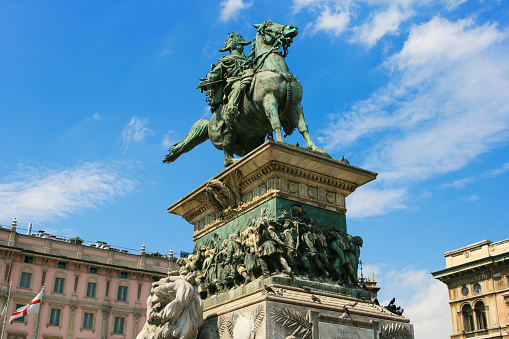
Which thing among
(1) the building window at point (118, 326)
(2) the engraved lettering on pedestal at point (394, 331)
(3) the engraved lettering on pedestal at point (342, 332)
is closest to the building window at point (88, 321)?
(1) the building window at point (118, 326)

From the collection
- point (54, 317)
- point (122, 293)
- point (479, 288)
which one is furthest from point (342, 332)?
point (122, 293)

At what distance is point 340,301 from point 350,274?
0.83 metres

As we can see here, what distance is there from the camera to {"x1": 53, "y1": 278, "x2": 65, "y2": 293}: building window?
5175 cm

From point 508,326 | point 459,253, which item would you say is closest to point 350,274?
point 508,326

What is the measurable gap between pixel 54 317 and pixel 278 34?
44.8 m

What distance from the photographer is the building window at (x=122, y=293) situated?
5441cm

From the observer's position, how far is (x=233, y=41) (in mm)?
14461

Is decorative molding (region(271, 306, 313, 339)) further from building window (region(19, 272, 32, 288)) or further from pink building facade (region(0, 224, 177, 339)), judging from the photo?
building window (region(19, 272, 32, 288))

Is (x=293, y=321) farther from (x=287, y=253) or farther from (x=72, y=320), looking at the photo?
(x=72, y=320)

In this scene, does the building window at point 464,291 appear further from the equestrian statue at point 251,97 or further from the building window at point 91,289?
the equestrian statue at point 251,97

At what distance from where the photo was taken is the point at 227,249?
37.8 ft

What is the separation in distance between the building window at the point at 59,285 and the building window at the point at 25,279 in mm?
2274

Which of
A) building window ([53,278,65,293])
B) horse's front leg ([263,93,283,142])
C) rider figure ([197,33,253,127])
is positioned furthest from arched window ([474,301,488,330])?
horse's front leg ([263,93,283,142])

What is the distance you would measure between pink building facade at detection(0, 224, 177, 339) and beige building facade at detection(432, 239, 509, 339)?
90.4 feet
